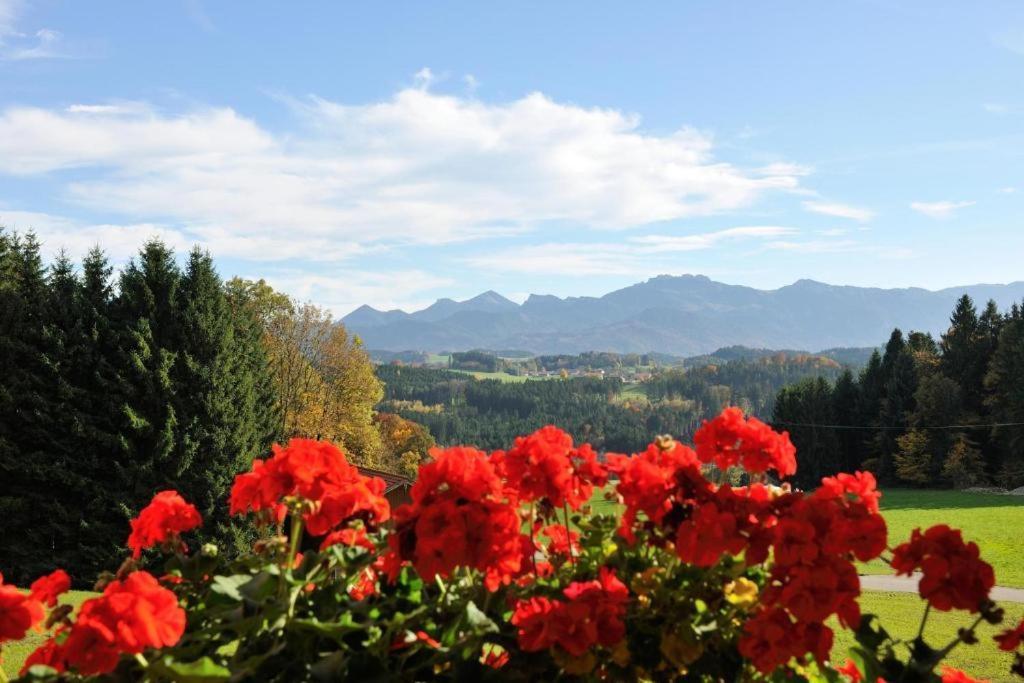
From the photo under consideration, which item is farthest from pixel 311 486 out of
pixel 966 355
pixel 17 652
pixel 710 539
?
pixel 966 355

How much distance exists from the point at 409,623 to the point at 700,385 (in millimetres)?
141380

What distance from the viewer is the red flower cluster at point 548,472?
203cm

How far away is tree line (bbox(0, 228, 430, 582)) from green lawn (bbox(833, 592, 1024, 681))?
47.1ft

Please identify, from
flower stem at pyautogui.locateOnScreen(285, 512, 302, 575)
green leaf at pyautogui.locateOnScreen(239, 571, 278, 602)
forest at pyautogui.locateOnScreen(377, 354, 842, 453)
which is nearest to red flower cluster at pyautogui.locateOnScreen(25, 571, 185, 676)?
green leaf at pyautogui.locateOnScreen(239, 571, 278, 602)

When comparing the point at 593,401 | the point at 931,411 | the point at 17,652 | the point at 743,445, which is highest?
the point at 743,445

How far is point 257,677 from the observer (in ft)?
4.89

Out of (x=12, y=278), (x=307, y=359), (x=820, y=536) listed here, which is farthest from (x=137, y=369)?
(x=820, y=536)

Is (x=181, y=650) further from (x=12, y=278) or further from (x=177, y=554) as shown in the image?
(x=12, y=278)

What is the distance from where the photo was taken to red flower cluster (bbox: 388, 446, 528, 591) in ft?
5.13

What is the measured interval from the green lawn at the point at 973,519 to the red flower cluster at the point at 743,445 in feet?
61.7

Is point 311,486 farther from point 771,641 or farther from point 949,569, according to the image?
point 949,569

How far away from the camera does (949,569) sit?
158 centimetres

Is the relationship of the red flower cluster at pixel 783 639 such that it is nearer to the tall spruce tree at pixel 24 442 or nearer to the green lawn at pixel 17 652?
the green lawn at pixel 17 652

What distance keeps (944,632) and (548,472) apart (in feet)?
45.1
